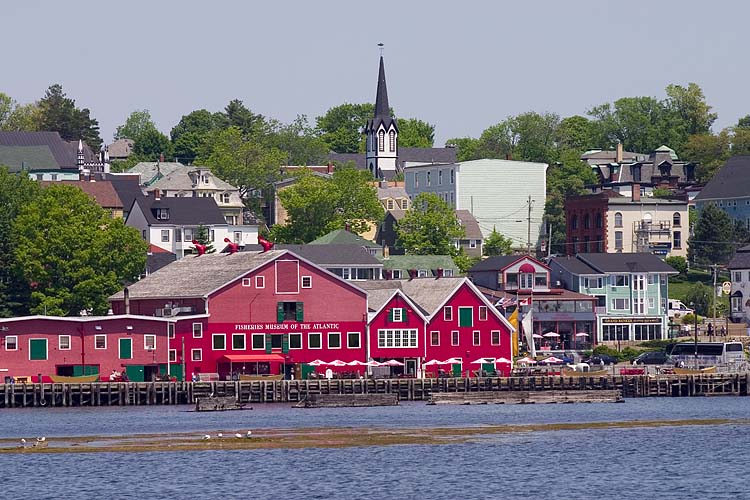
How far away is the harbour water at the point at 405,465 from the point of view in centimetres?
7162

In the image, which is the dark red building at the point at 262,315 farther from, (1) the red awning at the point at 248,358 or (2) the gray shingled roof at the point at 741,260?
(2) the gray shingled roof at the point at 741,260

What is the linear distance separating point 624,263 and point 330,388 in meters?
54.0

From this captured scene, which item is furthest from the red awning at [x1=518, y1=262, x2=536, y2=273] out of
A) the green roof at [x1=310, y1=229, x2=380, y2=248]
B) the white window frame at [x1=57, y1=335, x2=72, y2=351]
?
the white window frame at [x1=57, y1=335, x2=72, y2=351]

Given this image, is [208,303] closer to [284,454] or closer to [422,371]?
[422,371]

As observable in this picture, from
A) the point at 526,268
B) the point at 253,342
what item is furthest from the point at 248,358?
the point at 526,268

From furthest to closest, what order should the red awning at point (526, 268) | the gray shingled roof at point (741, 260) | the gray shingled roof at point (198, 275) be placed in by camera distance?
the gray shingled roof at point (741, 260)
the red awning at point (526, 268)
the gray shingled roof at point (198, 275)

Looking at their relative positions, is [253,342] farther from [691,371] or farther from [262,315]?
[691,371]

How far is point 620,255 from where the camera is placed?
167 m

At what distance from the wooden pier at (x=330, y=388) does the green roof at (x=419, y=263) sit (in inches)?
1801

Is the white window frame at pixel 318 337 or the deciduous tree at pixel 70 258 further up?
the deciduous tree at pixel 70 258

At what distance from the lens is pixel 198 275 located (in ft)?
427

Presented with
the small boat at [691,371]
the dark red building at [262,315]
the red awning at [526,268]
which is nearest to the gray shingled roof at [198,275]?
the dark red building at [262,315]

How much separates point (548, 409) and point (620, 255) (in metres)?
57.3

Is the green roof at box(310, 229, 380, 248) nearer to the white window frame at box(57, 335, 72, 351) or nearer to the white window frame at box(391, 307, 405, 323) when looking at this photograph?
the white window frame at box(391, 307, 405, 323)
